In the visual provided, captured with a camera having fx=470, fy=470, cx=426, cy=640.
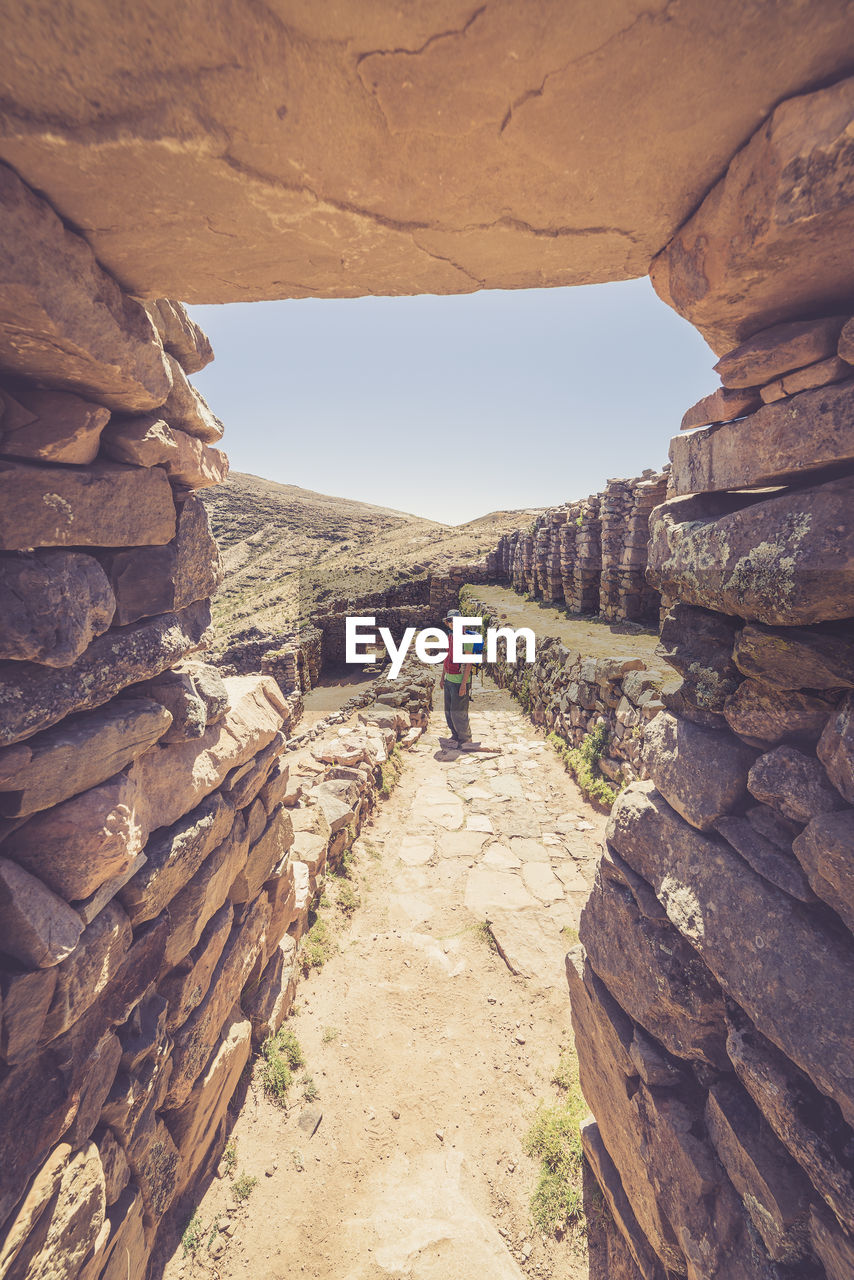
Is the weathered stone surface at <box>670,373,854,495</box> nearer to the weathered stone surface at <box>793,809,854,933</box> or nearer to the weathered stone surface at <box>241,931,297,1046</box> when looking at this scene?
the weathered stone surface at <box>793,809,854,933</box>

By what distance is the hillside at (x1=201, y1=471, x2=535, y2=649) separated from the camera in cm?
2206

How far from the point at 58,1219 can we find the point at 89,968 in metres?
0.75

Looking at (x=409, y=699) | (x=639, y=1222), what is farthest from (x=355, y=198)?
(x=409, y=699)

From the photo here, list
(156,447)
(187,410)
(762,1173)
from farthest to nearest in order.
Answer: (187,410) → (156,447) → (762,1173)

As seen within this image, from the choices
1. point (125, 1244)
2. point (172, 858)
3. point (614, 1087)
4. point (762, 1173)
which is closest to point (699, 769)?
point (762, 1173)

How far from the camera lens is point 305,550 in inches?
1304

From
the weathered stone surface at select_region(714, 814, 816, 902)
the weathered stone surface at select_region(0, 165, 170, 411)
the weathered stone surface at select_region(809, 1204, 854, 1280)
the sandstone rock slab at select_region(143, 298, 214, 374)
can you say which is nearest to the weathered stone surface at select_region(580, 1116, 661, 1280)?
the weathered stone surface at select_region(809, 1204, 854, 1280)

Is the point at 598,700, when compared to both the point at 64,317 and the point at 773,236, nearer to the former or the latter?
the point at 773,236

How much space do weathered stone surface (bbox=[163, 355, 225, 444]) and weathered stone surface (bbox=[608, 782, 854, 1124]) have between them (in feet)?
10.2

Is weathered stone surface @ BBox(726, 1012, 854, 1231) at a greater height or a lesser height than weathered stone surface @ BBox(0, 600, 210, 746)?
lesser

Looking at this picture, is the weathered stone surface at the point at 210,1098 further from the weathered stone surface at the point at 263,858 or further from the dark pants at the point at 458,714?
the dark pants at the point at 458,714

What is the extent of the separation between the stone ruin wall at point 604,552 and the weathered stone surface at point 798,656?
7606mm

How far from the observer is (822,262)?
1419 millimetres

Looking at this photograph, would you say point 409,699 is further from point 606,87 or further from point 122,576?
point 606,87
